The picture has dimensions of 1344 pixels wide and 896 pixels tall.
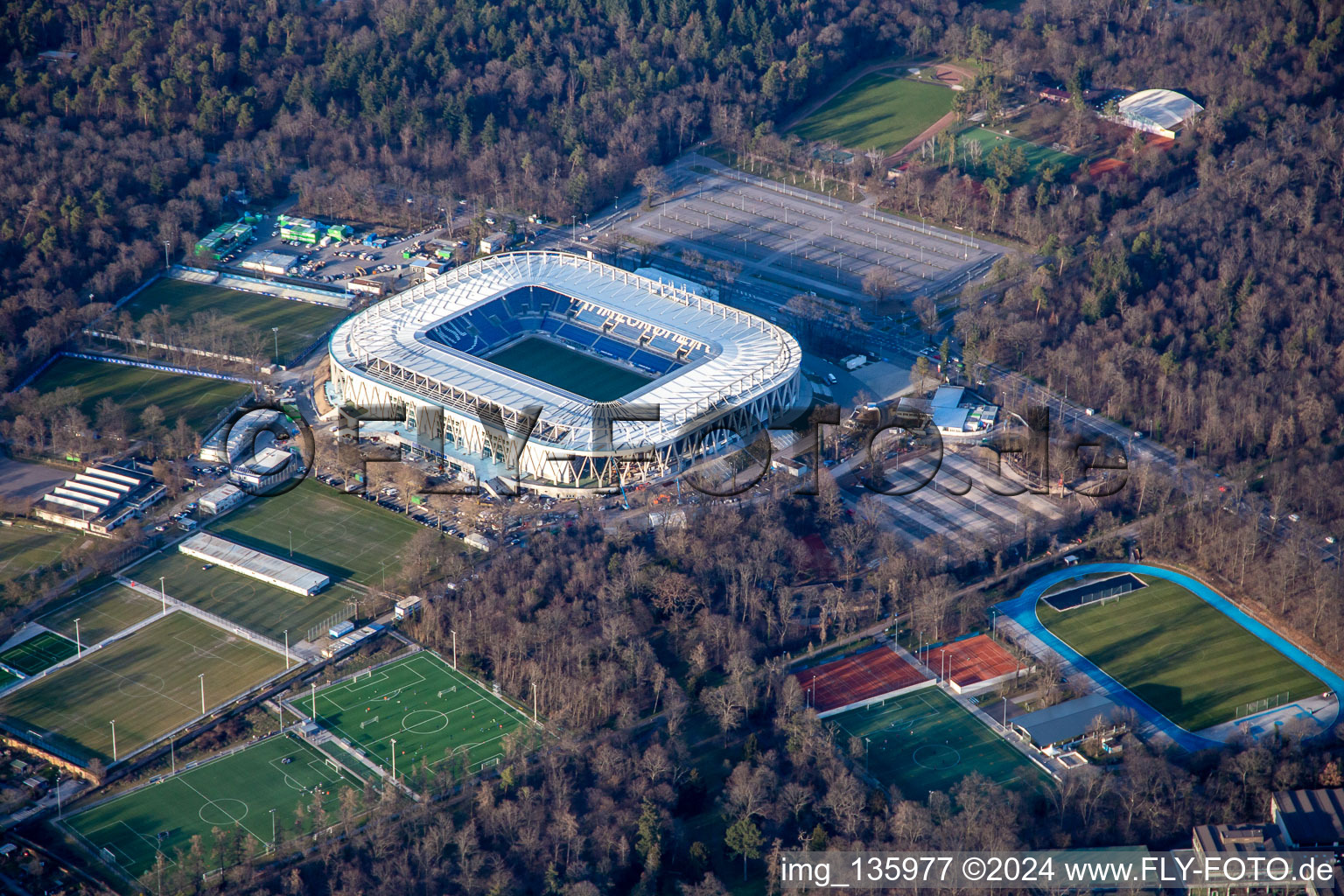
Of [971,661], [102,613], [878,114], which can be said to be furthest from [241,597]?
[878,114]

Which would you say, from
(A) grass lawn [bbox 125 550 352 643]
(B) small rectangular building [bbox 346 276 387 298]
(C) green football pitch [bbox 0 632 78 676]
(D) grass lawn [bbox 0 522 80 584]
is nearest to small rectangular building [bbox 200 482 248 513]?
(A) grass lawn [bbox 125 550 352 643]

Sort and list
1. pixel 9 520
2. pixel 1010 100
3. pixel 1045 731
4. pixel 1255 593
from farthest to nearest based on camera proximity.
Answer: pixel 1010 100 < pixel 9 520 < pixel 1255 593 < pixel 1045 731

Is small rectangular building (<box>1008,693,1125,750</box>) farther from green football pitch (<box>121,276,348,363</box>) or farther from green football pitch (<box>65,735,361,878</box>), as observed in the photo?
green football pitch (<box>121,276,348,363</box>)

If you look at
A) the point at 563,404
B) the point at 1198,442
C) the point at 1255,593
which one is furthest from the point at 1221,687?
the point at 563,404

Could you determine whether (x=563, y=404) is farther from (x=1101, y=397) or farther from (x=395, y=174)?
(x=395, y=174)

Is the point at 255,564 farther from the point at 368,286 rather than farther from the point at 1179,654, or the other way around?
the point at 1179,654
